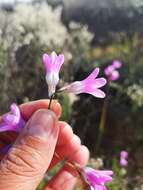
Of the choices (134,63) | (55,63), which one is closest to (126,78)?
(134,63)

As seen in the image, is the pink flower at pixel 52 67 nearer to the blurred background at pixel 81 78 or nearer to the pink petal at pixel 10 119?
the pink petal at pixel 10 119

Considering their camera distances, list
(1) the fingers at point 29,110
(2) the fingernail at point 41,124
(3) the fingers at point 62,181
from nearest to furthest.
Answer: (2) the fingernail at point 41,124 → (1) the fingers at point 29,110 → (3) the fingers at point 62,181

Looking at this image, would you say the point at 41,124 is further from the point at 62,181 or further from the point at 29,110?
the point at 62,181

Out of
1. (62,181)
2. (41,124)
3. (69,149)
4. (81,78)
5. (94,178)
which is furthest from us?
(81,78)

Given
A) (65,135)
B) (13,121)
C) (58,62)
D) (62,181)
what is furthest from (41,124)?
(62,181)

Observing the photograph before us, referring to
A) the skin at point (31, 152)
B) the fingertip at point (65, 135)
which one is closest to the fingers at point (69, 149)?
the fingertip at point (65, 135)

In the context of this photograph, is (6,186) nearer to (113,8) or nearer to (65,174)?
(65,174)

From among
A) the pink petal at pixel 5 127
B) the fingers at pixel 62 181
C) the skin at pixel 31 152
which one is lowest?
the fingers at pixel 62 181

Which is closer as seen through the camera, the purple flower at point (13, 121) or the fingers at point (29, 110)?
the purple flower at point (13, 121)
